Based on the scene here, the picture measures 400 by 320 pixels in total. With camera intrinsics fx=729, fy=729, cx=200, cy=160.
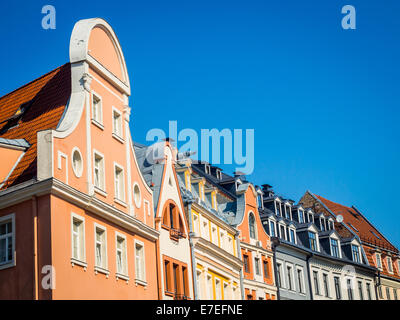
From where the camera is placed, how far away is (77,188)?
3111 centimetres

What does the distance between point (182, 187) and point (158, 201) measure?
6.42 metres

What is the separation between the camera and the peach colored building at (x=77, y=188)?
29000mm

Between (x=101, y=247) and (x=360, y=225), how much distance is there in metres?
55.1

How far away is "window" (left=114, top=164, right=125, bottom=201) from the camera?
1396 inches

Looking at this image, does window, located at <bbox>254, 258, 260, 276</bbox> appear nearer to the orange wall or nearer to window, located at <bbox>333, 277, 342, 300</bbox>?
window, located at <bbox>333, 277, 342, 300</bbox>

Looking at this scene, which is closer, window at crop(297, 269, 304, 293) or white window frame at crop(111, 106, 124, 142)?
white window frame at crop(111, 106, 124, 142)

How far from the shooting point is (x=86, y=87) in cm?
3394

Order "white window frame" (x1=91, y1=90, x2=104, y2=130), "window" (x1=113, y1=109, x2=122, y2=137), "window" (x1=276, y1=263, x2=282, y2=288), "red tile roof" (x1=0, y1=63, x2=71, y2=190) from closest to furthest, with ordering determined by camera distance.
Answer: "red tile roof" (x1=0, y1=63, x2=71, y2=190), "white window frame" (x1=91, y1=90, x2=104, y2=130), "window" (x1=113, y1=109, x2=122, y2=137), "window" (x1=276, y1=263, x2=282, y2=288)

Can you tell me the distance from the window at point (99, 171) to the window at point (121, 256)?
2.79m

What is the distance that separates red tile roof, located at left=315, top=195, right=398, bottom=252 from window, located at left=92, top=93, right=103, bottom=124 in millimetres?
48445

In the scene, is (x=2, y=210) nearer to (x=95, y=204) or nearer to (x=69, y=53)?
(x=95, y=204)

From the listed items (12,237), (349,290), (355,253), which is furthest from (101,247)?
(355,253)

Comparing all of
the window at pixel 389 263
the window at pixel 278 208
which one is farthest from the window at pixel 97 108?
the window at pixel 389 263

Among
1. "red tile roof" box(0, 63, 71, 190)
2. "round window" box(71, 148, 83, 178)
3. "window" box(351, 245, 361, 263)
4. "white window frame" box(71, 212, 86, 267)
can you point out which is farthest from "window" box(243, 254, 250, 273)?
"white window frame" box(71, 212, 86, 267)
